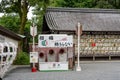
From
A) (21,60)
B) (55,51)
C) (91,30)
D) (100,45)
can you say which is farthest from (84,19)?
(55,51)

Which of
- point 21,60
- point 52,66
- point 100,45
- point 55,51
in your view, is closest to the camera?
point 52,66

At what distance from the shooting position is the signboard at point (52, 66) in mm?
15961

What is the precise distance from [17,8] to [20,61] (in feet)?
13.4

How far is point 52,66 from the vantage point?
52.3 ft

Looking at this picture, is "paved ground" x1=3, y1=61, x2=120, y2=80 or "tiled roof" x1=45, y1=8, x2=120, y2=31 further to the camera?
"tiled roof" x1=45, y1=8, x2=120, y2=31

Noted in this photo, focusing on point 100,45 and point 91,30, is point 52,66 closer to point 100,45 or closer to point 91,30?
point 91,30

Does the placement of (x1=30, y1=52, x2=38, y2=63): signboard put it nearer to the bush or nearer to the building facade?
the bush

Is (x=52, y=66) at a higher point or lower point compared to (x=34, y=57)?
lower

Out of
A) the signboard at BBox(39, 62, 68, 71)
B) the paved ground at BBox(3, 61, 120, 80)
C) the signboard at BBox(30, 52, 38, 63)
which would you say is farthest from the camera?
the signboard at BBox(39, 62, 68, 71)

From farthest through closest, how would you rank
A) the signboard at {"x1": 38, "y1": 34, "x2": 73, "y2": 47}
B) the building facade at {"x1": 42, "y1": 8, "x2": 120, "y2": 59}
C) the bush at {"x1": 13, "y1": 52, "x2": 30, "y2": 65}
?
the building facade at {"x1": 42, "y1": 8, "x2": 120, "y2": 59}
the bush at {"x1": 13, "y1": 52, "x2": 30, "y2": 65}
the signboard at {"x1": 38, "y1": 34, "x2": 73, "y2": 47}

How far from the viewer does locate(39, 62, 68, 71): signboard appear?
52.4 ft

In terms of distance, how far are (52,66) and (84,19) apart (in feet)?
36.3

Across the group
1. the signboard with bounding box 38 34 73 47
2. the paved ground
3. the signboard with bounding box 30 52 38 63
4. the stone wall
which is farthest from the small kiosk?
the stone wall

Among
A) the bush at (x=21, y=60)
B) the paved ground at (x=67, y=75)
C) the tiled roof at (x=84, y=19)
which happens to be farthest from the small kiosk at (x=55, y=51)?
the tiled roof at (x=84, y=19)
